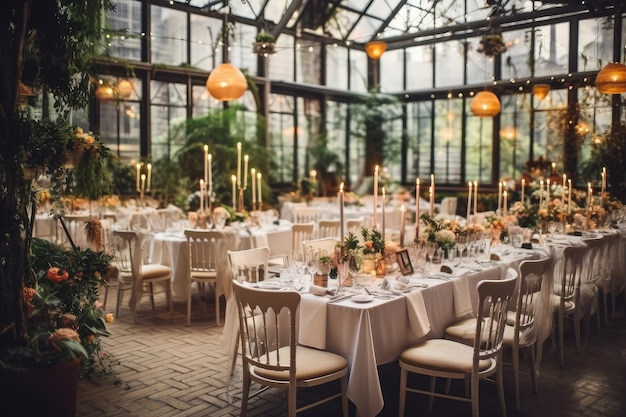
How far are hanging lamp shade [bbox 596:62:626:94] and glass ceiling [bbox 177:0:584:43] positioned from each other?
5.68 meters

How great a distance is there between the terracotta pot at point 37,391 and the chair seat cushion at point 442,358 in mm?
1911

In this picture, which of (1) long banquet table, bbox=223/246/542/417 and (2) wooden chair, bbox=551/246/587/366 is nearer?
(1) long banquet table, bbox=223/246/542/417

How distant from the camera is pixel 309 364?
362 centimetres

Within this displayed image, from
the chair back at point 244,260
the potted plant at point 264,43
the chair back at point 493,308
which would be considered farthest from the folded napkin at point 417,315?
the potted plant at point 264,43

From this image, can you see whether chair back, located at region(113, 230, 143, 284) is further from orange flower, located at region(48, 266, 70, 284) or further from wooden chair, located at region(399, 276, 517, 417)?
wooden chair, located at region(399, 276, 517, 417)

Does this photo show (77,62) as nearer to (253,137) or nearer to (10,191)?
(10,191)

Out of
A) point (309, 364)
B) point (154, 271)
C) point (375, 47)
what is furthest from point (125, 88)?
point (309, 364)

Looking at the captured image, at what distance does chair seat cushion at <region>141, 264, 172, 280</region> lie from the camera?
21.3 feet

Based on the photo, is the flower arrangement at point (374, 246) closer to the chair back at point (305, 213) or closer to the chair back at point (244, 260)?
the chair back at point (244, 260)

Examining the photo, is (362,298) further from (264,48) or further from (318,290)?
(264,48)

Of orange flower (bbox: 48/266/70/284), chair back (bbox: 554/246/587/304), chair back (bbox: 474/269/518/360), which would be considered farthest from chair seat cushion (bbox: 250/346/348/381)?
chair back (bbox: 554/246/587/304)

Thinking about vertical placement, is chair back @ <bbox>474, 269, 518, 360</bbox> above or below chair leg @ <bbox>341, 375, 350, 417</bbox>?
above

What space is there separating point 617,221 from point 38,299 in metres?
7.34

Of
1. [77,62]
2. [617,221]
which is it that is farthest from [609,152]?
[77,62]
